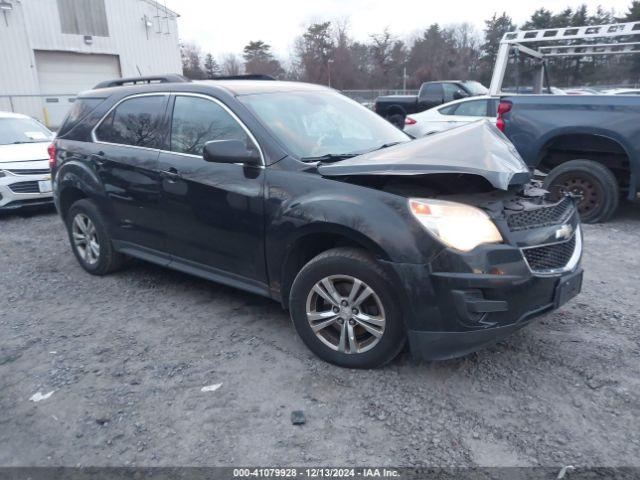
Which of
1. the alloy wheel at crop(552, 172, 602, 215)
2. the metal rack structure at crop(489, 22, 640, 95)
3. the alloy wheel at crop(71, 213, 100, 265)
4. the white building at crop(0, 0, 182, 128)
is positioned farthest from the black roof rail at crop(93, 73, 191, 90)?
the white building at crop(0, 0, 182, 128)

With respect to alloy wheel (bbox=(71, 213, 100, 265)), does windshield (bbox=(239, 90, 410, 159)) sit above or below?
above

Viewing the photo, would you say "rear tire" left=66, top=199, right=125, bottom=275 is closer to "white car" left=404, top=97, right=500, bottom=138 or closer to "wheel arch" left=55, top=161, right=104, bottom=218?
"wheel arch" left=55, top=161, right=104, bottom=218

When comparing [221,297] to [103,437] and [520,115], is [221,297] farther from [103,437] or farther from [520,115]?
[520,115]

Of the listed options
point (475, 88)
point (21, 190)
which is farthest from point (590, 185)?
point (475, 88)

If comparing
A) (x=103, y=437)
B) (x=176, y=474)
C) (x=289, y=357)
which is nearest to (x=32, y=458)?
(x=103, y=437)

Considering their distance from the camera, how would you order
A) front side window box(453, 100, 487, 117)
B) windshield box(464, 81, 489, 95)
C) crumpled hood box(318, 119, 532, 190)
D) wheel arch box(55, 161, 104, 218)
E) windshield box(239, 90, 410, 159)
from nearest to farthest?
crumpled hood box(318, 119, 532, 190) < windshield box(239, 90, 410, 159) < wheel arch box(55, 161, 104, 218) < front side window box(453, 100, 487, 117) < windshield box(464, 81, 489, 95)

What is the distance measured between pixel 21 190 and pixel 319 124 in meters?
5.68

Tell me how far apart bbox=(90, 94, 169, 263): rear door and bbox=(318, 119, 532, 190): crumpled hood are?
167 centimetres

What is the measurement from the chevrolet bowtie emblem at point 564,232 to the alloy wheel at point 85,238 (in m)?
3.98

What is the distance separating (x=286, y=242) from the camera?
3.25 m

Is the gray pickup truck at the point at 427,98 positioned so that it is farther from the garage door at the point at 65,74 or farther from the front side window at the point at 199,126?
the garage door at the point at 65,74

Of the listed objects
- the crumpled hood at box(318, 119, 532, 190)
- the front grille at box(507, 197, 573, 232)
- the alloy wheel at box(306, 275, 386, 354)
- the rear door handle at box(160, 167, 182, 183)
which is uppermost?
the crumpled hood at box(318, 119, 532, 190)

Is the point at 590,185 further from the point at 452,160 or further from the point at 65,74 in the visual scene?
the point at 65,74

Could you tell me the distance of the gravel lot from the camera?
248 centimetres
